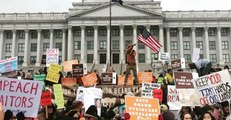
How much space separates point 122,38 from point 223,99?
219 feet

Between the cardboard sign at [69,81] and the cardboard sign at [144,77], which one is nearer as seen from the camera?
the cardboard sign at [69,81]

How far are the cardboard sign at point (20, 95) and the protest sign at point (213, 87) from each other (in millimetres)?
4183

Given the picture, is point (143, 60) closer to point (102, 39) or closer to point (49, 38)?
point (102, 39)

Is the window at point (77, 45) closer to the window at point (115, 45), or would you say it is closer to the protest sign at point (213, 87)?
the window at point (115, 45)

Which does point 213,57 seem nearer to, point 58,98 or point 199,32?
point 199,32

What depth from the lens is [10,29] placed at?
262 ft

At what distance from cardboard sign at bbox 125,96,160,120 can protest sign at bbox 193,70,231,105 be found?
5.84ft

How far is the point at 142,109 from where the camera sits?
9062 mm

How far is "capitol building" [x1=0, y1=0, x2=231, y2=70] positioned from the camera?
7669 cm

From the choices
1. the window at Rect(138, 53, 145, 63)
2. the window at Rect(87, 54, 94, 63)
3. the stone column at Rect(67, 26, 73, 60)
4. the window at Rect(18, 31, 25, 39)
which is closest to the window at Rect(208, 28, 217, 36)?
the window at Rect(138, 53, 145, 63)

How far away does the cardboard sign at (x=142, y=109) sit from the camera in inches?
356

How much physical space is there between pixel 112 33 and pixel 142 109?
70.1 m

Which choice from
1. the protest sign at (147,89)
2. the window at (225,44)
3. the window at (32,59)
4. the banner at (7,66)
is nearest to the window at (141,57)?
the window at (225,44)

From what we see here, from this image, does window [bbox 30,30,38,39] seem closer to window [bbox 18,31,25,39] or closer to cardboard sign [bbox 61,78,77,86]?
window [bbox 18,31,25,39]
